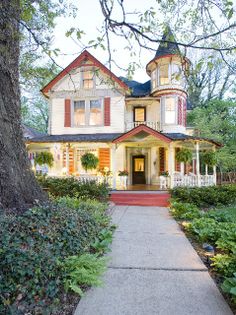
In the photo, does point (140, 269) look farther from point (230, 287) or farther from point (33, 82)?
point (33, 82)

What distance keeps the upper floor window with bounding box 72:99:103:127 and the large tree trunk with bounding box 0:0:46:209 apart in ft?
36.1

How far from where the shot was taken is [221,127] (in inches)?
883

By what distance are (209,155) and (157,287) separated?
1166 cm

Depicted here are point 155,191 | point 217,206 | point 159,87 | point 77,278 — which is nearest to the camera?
point 77,278

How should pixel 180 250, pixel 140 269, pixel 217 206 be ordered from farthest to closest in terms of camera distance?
1. pixel 217 206
2. pixel 180 250
3. pixel 140 269

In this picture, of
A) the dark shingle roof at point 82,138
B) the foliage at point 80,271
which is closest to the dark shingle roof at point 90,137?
the dark shingle roof at point 82,138

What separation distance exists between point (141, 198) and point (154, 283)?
8.30 meters

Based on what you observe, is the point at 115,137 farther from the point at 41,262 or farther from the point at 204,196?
the point at 41,262

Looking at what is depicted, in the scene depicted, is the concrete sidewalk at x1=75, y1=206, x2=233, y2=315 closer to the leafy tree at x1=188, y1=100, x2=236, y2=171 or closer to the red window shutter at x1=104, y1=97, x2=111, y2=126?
the red window shutter at x1=104, y1=97, x2=111, y2=126

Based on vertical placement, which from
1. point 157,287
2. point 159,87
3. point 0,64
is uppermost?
point 159,87

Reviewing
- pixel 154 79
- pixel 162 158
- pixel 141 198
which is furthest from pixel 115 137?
pixel 154 79

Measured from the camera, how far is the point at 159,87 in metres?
16.1

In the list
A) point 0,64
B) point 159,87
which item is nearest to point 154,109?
point 159,87

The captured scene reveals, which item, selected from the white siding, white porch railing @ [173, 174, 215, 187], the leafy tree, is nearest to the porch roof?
the white siding
